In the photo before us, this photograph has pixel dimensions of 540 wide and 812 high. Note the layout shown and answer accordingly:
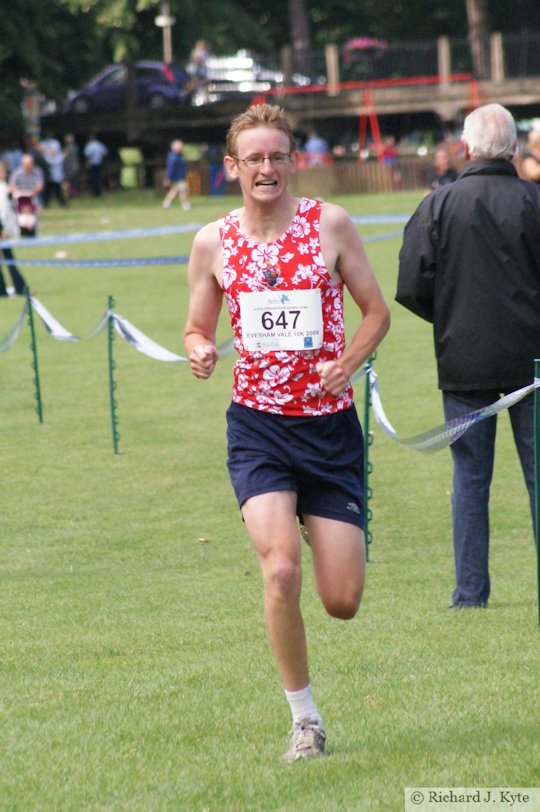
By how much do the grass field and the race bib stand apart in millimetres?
1340

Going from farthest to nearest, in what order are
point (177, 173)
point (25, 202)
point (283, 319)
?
point (177, 173)
point (25, 202)
point (283, 319)

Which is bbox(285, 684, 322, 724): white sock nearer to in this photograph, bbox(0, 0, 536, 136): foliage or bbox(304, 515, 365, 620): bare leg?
bbox(304, 515, 365, 620): bare leg

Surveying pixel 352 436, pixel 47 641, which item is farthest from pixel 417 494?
pixel 352 436

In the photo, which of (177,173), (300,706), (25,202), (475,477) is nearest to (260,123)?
(300,706)

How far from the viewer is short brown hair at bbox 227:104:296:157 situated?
5.22 m

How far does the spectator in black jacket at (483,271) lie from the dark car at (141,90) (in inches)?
1852

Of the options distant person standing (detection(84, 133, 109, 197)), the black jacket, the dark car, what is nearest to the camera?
the black jacket

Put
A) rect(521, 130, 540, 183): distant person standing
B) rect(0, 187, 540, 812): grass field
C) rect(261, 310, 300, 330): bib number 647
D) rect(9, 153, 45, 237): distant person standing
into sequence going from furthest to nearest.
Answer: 1. rect(9, 153, 45, 237): distant person standing
2. rect(521, 130, 540, 183): distant person standing
3. rect(261, 310, 300, 330): bib number 647
4. rect(0, 187, 540, 812): grass field

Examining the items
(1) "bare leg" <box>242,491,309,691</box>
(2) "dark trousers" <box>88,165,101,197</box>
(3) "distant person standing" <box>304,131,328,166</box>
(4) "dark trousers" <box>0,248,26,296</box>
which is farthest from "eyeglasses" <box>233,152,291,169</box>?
(2) "dark trousers" <box>88,165,101,197</box>

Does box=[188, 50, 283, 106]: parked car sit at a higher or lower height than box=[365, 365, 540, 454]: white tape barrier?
higher

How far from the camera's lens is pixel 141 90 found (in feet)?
178

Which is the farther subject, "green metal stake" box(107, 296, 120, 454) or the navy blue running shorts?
"green metal stake" box(107, 296, 120, 454)

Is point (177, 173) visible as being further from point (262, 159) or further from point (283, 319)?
point (283, 319)

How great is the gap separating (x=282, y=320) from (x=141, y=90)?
5043cm
